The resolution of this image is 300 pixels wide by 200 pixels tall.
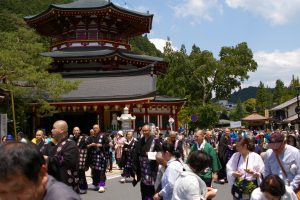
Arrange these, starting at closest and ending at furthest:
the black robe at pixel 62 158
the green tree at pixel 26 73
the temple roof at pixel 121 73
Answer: the black robe at pixel 62 158 → the green tree at pixel 26 73 → the temple roof at pixel 121 73

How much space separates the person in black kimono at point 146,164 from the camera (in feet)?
28.3

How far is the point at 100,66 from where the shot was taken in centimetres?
3131

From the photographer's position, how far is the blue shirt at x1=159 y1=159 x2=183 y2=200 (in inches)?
220

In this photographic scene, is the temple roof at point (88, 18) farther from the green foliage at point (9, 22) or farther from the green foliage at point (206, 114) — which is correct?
the green foliage at point (206, 114)

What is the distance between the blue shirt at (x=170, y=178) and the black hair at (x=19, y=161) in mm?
3580

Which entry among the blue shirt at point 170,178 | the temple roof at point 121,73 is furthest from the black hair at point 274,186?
the temple roof at point 121,73

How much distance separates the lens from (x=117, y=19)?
105ft

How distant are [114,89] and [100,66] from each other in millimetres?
3541

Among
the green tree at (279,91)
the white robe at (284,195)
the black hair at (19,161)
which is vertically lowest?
the white robe at (284,195)

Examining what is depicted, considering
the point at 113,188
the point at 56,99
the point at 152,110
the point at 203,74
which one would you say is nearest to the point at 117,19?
the point at 152,110

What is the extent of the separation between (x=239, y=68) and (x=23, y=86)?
36.7m

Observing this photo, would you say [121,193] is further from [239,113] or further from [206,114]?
[239,113]

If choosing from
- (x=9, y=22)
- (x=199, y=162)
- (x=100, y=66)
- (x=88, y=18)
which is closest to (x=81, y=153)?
(x=199, y=162)

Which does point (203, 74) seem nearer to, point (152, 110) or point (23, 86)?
point (152, 110)
